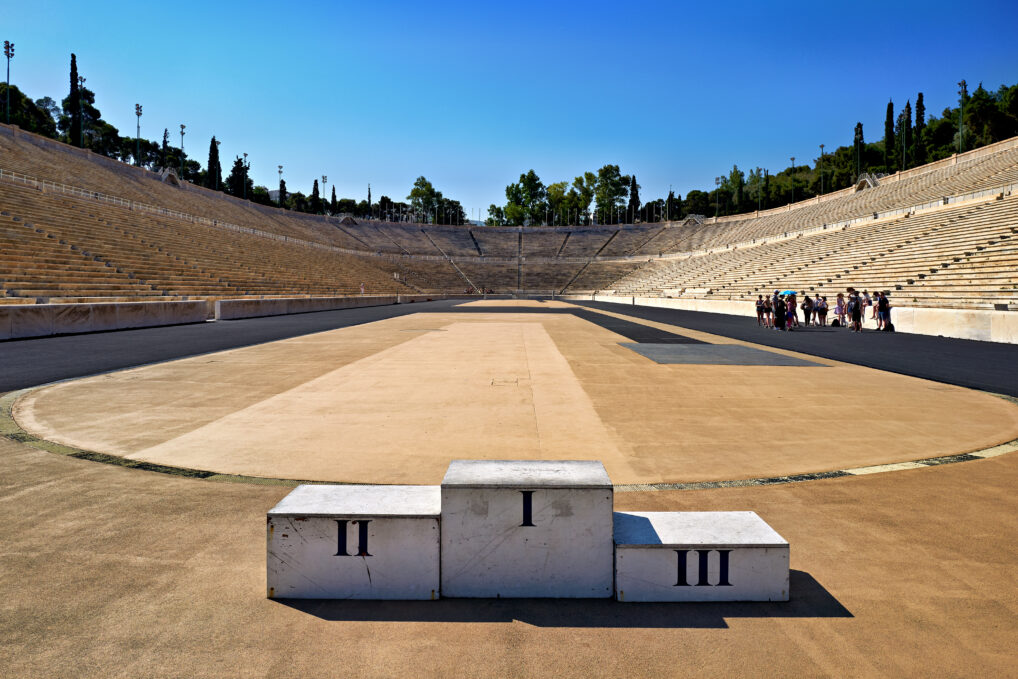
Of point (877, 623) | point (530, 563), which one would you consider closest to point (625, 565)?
point (530, 563)

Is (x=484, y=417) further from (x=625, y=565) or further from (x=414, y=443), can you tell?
(x=625, y=565)

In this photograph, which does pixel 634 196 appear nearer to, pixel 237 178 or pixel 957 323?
pixel 237 178

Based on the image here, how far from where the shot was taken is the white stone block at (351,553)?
3.00 m

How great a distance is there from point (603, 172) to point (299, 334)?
13205cm

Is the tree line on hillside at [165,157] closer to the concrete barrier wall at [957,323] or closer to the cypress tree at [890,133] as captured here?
the concrete barrier wall at [957,323]

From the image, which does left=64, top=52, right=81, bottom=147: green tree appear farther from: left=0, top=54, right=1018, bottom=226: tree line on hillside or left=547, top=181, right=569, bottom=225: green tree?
left=547, top=181, right=569, bottom=225: green tree

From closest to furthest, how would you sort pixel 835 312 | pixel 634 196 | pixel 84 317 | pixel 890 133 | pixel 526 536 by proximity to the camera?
pixel 526 536
pixel 84 317
pixel 835 312
pixel 890 133
pixel 634 196

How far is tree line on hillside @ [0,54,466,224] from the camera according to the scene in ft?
272

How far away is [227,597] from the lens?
9.81ft

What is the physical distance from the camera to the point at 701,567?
3.04 m

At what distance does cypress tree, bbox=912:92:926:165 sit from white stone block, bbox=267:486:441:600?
105 meters

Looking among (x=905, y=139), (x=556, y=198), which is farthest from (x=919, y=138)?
(x=556, y=198)

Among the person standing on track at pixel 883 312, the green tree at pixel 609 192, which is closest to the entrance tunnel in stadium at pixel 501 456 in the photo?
the person standing on track at pixel 883 312

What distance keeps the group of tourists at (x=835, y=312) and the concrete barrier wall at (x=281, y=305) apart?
25.9m
